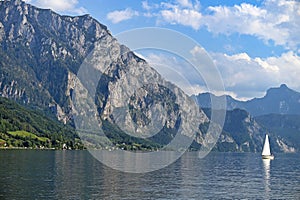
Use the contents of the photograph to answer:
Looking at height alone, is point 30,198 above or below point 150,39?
below

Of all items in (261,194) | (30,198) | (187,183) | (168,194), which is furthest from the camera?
(187,183)

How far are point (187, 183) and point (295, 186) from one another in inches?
1176

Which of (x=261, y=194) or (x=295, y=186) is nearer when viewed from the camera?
(x=261, y=194)

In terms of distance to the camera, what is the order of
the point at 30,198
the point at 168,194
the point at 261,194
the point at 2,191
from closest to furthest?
the point at 30,198 → the point at 2,191 → the point at 168,194 → the point at 261,194

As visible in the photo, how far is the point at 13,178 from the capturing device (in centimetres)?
10500

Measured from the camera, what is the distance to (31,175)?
379ft

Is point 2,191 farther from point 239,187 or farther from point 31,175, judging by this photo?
point 239,187

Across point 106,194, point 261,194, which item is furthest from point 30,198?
point 261,194

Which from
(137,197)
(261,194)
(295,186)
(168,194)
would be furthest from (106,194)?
(295,186)

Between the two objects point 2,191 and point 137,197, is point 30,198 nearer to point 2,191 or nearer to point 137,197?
point 2,191

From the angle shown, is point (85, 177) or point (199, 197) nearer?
point (199, 197)

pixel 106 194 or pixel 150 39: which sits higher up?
pixel 150 39

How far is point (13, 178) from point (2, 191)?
22.8 metres

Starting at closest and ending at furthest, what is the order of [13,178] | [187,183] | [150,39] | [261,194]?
[150,39]
[261,194]
[13,178]
[187,183]
